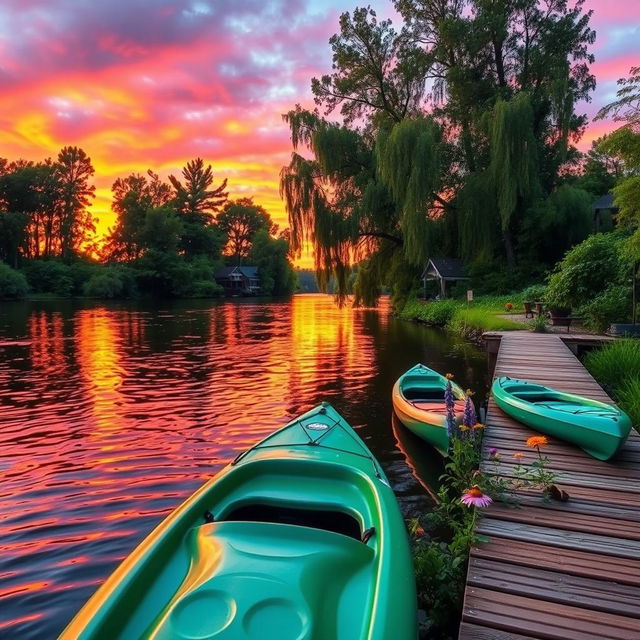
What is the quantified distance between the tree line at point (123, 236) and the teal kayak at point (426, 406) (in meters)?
52.8

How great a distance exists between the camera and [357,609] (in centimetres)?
241

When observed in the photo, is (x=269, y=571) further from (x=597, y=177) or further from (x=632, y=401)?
(x=597, y=177)

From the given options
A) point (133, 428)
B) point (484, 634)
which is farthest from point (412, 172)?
point (484, 634)

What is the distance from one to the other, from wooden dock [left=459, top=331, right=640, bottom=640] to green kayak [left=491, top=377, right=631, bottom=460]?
17 cm

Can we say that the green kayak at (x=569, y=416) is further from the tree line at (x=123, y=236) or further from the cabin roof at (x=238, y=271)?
the cabin roof at (x=238, y=271)

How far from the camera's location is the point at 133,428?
26.0 feet

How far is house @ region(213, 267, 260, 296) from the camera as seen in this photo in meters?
71.5

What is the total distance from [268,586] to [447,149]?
89.4ft

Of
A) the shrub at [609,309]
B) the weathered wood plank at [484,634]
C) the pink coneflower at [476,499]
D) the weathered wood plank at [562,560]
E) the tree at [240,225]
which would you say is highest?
the tree at [240,225]

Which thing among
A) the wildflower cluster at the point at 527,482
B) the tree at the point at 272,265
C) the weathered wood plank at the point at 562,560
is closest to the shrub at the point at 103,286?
the tree at the point at 272,265

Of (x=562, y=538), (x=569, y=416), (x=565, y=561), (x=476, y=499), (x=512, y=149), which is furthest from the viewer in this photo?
(x=512, y=149)

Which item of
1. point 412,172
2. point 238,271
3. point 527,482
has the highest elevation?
point 412,172

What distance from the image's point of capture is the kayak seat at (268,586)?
2150 millimetres

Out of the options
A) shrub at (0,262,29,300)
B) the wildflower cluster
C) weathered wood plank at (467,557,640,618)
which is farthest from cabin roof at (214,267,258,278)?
weathered wood plank at (467,557,640,618)
